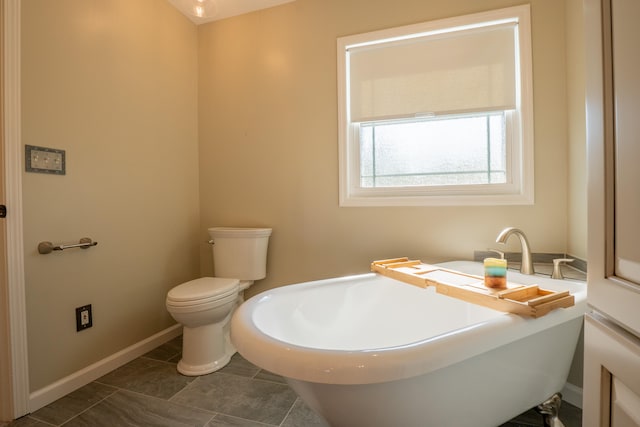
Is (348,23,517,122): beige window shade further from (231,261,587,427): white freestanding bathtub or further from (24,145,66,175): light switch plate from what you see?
(24,145,66,175): light switch plate

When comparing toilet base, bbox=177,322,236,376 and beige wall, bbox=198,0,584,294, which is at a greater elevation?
beige wall, bbox=198,0,584,294

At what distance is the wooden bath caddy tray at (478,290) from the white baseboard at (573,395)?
2.12 ft

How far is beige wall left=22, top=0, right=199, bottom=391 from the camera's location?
1433 mm

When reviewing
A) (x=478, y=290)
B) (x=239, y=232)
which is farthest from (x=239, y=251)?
(x=478, y=290)

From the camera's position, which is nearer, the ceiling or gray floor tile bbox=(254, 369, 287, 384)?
gray floor tile bbox=(254, 369, 287, 384)

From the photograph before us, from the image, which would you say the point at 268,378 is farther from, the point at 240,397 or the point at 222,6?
the point at 222,6

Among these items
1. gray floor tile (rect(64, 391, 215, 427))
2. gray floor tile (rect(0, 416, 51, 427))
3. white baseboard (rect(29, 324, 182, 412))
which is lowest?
gray floor tile (rect(64, 391, 215, 427))

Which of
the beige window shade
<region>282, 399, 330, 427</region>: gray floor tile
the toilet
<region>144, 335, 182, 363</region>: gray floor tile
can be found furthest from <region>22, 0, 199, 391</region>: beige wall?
the beige window shade

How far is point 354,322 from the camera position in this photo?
1.41 m

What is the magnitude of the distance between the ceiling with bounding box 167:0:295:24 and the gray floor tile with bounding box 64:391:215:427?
2.44 m

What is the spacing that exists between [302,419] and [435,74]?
207 cm

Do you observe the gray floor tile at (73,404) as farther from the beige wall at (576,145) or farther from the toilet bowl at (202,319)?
the beige wall at (576,145)

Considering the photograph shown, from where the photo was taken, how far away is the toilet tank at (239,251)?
203 centimetres

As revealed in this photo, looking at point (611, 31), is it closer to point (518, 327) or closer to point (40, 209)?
point (518, 327)
